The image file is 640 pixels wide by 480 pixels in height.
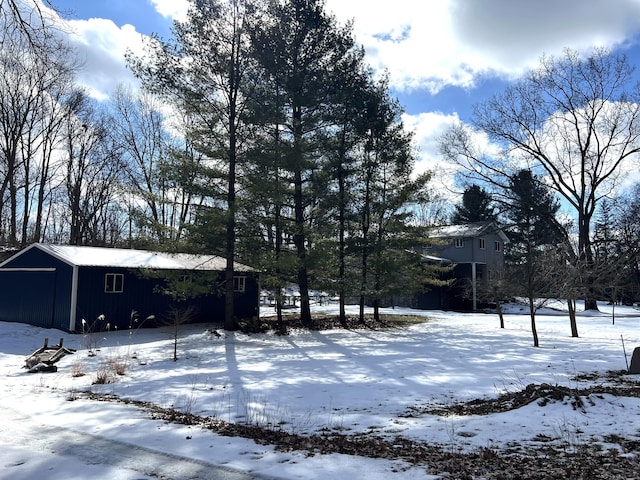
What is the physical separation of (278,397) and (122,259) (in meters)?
13.0

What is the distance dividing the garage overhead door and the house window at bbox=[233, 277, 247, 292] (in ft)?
24.9

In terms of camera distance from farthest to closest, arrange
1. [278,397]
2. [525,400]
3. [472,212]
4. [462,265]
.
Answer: [472,212] → [462,265] → [278,397] → [525,400]

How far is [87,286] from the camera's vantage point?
17109mm

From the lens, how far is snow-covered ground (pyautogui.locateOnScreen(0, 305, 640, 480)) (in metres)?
4.79

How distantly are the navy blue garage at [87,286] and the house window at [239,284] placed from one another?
69.3 inches

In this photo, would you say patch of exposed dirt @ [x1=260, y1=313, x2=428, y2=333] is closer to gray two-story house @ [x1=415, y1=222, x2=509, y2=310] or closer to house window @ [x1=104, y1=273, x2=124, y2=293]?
house window @ [x1=104, y1=273, x2=124, y2=293]

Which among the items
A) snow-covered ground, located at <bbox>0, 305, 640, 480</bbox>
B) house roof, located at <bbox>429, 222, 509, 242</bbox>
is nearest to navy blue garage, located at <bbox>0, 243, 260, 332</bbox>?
snow-covered ground, located at <bbox>0, 305, 640, 480</bbox>

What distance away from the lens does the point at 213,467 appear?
457 cm

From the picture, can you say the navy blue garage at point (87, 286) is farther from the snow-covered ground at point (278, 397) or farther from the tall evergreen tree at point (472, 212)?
the tall evergreen tree at point (472, 212)

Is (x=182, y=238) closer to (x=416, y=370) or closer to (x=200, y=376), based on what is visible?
(x=200, y=376)

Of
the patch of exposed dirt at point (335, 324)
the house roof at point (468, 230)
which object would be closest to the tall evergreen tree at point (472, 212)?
the house roof at point (468, 230)

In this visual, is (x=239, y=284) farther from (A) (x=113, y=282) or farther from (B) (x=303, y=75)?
(B) (x=303, y=75)

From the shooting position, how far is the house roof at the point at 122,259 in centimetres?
1752

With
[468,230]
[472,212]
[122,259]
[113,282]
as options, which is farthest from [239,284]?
[472,212]
